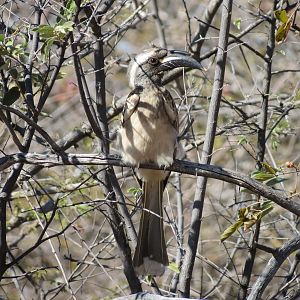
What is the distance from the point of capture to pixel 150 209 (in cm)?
440

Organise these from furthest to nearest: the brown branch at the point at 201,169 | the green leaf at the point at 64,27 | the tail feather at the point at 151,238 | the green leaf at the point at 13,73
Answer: the tail feather at the point at 151,238 → the green leaf at the point at 13,73 → the brown branch at the point at 201,169 → the green leaf at the point at 64,27

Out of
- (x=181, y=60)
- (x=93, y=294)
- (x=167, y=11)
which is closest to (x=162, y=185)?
(x=181, y=60)

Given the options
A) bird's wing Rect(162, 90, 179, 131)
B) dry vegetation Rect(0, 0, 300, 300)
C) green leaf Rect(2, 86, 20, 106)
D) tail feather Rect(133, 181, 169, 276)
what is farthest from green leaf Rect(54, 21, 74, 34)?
tail feather Rect(133, 181, 169, 276)

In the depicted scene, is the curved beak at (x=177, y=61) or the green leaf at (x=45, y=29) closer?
the green leaf at (x=45, y=29)

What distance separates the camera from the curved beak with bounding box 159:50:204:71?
420cm

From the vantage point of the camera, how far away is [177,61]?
4.29 m

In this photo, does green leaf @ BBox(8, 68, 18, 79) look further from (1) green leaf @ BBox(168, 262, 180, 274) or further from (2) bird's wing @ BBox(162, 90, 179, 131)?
(1) green leaf @ BBox(168, 262, 180, 274)

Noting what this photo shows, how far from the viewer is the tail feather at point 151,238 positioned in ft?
13.9

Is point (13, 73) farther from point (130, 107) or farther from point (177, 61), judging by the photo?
point (177, 61)

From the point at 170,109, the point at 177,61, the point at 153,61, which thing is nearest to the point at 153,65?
the point at 153,61

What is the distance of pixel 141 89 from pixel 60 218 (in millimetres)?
1156

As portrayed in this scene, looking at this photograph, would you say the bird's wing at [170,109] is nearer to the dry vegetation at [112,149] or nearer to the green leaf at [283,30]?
the dry vegetation at [112,149]

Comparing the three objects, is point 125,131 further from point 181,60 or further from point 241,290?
point 241,290

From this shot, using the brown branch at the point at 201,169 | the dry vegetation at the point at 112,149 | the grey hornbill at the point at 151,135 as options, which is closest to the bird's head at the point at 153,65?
the grey hornbill at the point at 151,135
